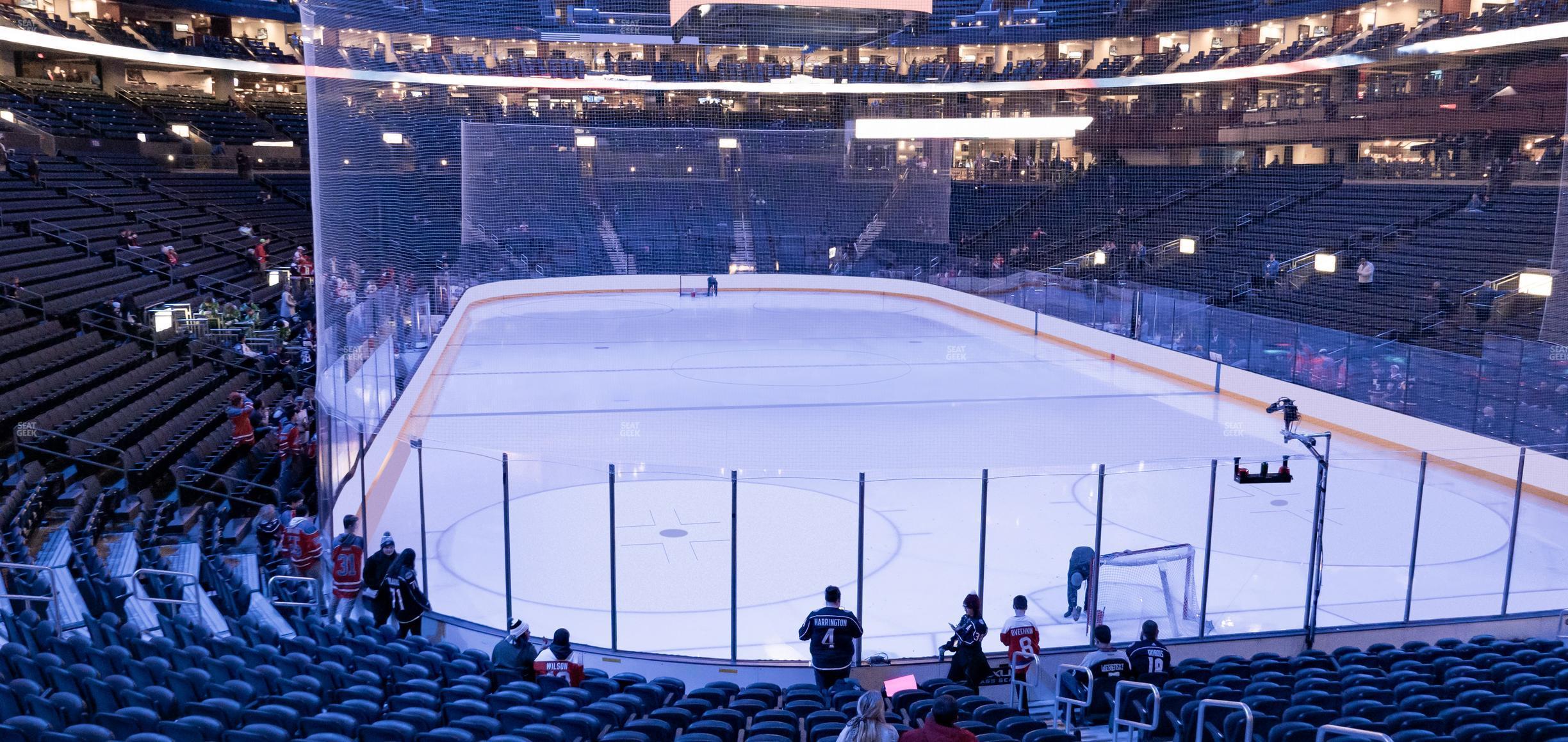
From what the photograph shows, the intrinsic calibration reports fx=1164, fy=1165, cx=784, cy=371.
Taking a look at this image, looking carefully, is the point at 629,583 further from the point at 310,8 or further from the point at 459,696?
the point at 310,8

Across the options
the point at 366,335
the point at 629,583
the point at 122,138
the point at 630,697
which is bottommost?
the point at 629,583

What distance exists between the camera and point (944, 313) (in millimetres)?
24734

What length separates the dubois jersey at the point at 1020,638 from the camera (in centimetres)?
610

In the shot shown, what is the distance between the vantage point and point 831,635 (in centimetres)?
592

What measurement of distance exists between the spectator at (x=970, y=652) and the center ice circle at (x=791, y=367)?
10.4m

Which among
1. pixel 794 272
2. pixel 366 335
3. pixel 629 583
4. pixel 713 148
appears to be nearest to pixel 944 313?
pixel 794 272

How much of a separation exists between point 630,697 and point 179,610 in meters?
3.03

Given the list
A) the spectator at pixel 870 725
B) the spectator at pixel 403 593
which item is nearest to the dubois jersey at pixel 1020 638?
the spectator at pixel 870 725

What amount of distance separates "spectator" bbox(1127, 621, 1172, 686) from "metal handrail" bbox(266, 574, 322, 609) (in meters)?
4.36

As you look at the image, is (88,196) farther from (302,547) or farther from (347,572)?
(347,572)

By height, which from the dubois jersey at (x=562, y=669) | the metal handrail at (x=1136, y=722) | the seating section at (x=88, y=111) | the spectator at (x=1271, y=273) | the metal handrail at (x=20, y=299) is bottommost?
the dubois jersey at (x=562, y=669)

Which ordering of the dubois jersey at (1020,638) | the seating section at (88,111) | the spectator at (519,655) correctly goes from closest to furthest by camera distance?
the spectator at (519,655) < the dubois jersey at (1020,638) < the seating section at (88,111)

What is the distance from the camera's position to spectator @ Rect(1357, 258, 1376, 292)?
17750 millimetres

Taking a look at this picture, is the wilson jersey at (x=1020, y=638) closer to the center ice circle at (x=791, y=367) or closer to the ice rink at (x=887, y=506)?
the ice rink at (x=887, y=506)
